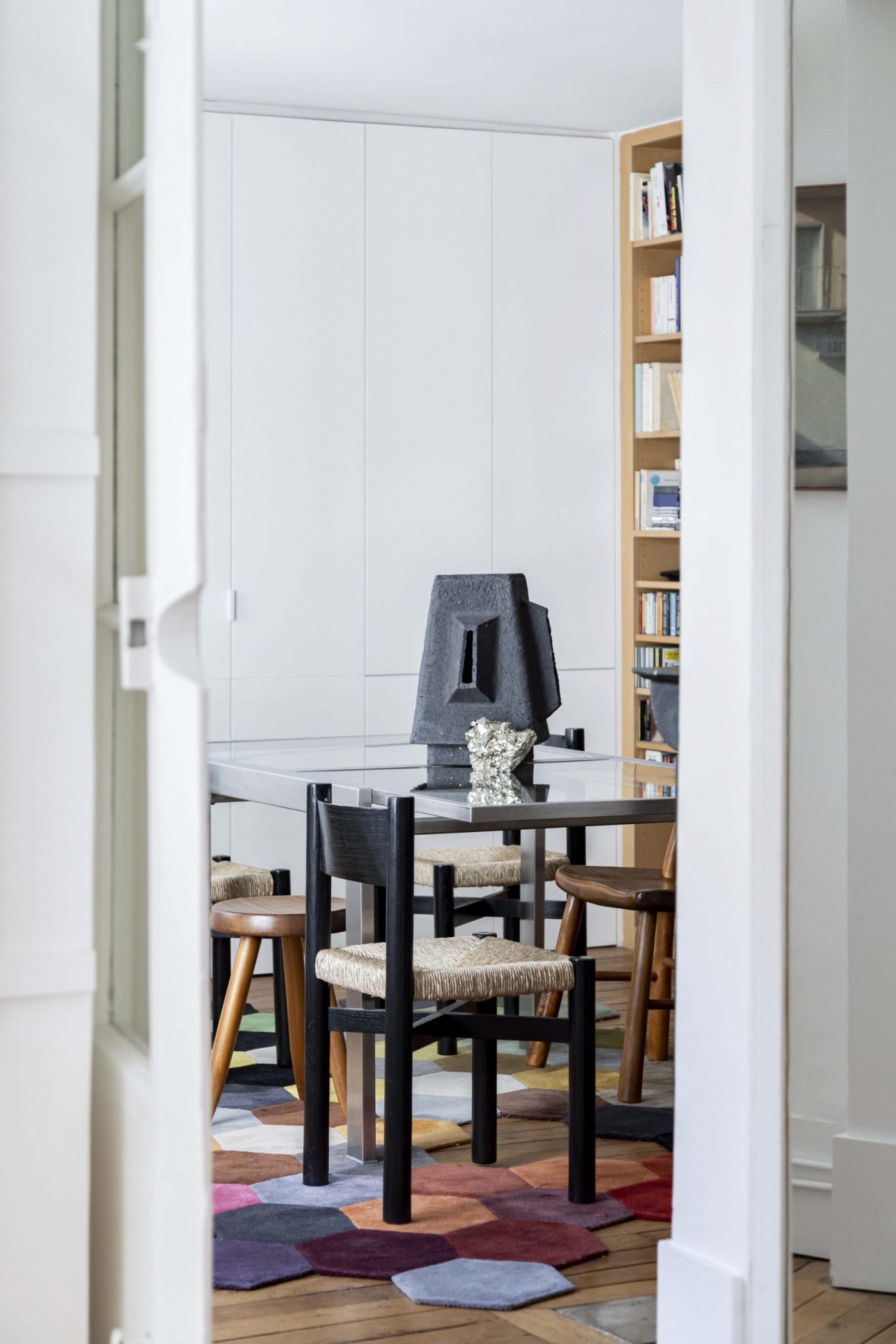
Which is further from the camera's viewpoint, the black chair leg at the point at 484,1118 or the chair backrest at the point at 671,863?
the chair backrest at the point at 671,863

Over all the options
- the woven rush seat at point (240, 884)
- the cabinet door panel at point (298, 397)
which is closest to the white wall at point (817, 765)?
the woven rush seat at point (240, 884)

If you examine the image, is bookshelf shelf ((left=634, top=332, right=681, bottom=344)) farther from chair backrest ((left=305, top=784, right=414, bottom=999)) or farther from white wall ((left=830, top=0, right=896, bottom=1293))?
white wall ((left=830, top=0, right=896, bottom=1293))

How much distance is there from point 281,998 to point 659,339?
8.89ft

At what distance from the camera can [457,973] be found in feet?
9.79

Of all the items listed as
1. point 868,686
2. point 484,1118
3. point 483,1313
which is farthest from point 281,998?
point 868,686

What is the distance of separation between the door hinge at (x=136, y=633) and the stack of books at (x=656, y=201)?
13.6 ft

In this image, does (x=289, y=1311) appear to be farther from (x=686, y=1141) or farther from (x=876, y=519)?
(x=876, y=519)

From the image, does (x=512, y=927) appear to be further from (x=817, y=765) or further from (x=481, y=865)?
(x=817, y=765)

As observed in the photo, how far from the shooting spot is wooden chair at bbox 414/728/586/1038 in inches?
151

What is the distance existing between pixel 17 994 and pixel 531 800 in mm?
1537

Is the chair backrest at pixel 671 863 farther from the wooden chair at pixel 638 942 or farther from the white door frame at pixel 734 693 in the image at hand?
the white door frame at pixel 734 693

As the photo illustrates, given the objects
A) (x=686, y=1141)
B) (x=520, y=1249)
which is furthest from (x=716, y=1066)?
(x=520, y=1249)

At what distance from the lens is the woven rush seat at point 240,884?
3932mm

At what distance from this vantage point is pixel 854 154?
2361 millimetres
